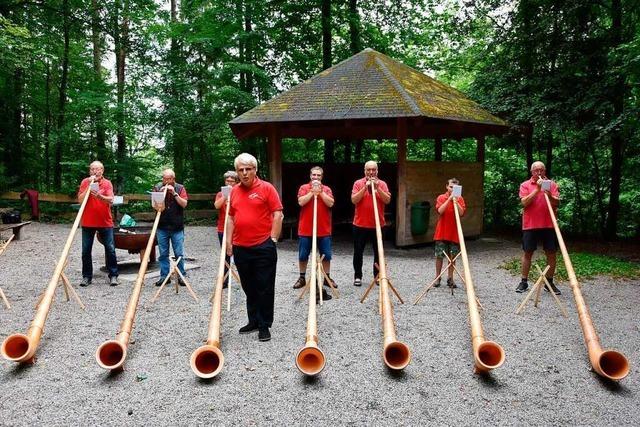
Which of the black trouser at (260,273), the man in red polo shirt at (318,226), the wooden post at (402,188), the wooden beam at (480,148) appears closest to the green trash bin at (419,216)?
the wooden post at (402,188)

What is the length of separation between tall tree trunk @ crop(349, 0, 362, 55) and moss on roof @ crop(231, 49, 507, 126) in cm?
441

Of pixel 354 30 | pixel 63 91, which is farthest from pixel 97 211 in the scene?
pixel 63 91

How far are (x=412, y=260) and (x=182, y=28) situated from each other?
10.9m

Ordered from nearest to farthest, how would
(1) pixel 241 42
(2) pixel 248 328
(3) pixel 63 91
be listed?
(2) pixel 248 328 < (1) pixel 241 42 < (3) pixel 63 91

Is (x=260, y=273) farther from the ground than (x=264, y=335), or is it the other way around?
(x=260, y=273)

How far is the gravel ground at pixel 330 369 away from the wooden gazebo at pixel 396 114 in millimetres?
4239

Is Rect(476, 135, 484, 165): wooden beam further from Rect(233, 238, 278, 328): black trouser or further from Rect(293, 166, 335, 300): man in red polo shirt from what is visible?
Rect(233, 238, 278, 328): black trouser

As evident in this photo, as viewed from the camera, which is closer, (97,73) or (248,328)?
A: (248,328)

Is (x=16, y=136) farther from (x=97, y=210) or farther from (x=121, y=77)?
(x=97, y=210)

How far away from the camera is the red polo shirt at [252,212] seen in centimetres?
447

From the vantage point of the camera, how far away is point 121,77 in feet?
58.2

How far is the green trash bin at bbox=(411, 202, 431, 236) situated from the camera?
10508mm

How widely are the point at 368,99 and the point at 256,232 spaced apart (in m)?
6.54

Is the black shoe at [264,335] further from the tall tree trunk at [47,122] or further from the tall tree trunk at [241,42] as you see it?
the tall tree trunk at [47,122]
